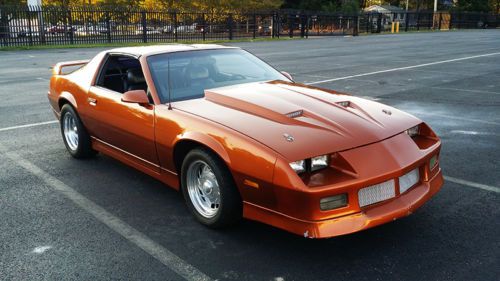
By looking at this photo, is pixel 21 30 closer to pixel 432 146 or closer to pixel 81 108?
pixel 81 108

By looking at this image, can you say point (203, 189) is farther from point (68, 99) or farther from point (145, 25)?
point (145, 25)

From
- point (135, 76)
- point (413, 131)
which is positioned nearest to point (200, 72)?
point (135, 76)

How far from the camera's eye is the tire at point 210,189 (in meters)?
3.62

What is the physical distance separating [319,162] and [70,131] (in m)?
3.70

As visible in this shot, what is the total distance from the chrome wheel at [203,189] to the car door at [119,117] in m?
0.54

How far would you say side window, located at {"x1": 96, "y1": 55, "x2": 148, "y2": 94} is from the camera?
5.03 meters

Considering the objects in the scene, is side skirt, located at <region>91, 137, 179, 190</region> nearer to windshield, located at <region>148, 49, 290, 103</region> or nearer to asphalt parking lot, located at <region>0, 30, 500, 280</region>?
asphalt parking lot, located at <region>0, 30, 500, 280</region>

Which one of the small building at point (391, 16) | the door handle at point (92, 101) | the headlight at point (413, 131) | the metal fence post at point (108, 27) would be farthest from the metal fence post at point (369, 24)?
the headlight at point (413, 131)

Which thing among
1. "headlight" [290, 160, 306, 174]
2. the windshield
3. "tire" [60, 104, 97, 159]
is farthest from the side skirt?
"headlight" [290, 160, 306, 174]

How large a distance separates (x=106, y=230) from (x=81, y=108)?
203cm

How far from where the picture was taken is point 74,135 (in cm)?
589

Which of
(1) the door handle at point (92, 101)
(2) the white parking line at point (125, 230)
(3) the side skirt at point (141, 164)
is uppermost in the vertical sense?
(1) the door handle at point (92, 101)

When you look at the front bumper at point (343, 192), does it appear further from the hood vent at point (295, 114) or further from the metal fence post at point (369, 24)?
the metal fence post at point (369, 24)

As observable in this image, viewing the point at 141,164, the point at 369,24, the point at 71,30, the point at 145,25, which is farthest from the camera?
the point at 369,24
